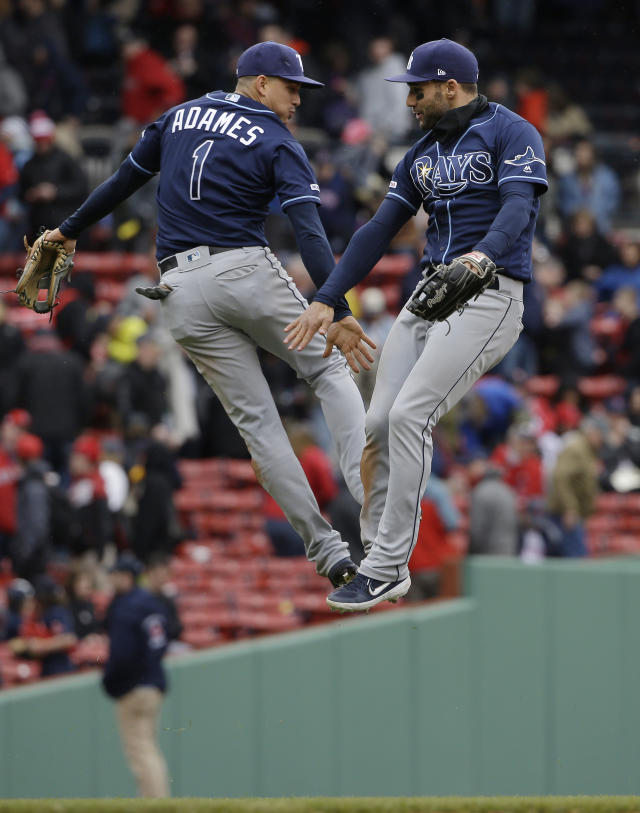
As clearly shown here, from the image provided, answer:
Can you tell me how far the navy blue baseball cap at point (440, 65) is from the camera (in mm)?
6980

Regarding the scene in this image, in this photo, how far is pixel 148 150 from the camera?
7270mm

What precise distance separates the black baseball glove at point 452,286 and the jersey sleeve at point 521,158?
0.40m

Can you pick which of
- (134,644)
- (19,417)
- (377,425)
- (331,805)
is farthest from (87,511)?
(377,425)

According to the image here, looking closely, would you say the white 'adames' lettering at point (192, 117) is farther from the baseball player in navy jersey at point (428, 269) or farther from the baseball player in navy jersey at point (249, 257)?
the baseball player in navy jersey at point (428, 269)

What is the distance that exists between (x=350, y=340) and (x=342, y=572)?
3.32 ft

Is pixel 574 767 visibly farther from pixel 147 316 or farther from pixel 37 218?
pixel 37 218

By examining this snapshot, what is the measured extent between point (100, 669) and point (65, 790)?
3.22ft

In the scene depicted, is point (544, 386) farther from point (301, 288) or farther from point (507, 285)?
point (507, 285)

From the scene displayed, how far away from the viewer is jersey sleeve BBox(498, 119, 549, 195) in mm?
6773

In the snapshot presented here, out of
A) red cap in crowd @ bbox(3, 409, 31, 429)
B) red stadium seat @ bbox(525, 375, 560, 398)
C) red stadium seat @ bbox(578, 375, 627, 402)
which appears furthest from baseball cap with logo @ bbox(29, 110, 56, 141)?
red stadium seat @ bbox(578, 375, 627, 402)

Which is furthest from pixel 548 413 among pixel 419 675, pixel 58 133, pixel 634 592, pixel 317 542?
pixel 317 542

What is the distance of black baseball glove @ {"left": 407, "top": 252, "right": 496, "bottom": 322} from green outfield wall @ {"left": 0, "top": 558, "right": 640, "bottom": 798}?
570cm

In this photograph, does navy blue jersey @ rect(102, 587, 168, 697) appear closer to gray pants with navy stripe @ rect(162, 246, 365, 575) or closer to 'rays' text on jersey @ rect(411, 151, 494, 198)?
gray pants with navy stripe @ rect(162, 246, 365, 575)

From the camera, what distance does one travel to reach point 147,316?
47.8 feet
